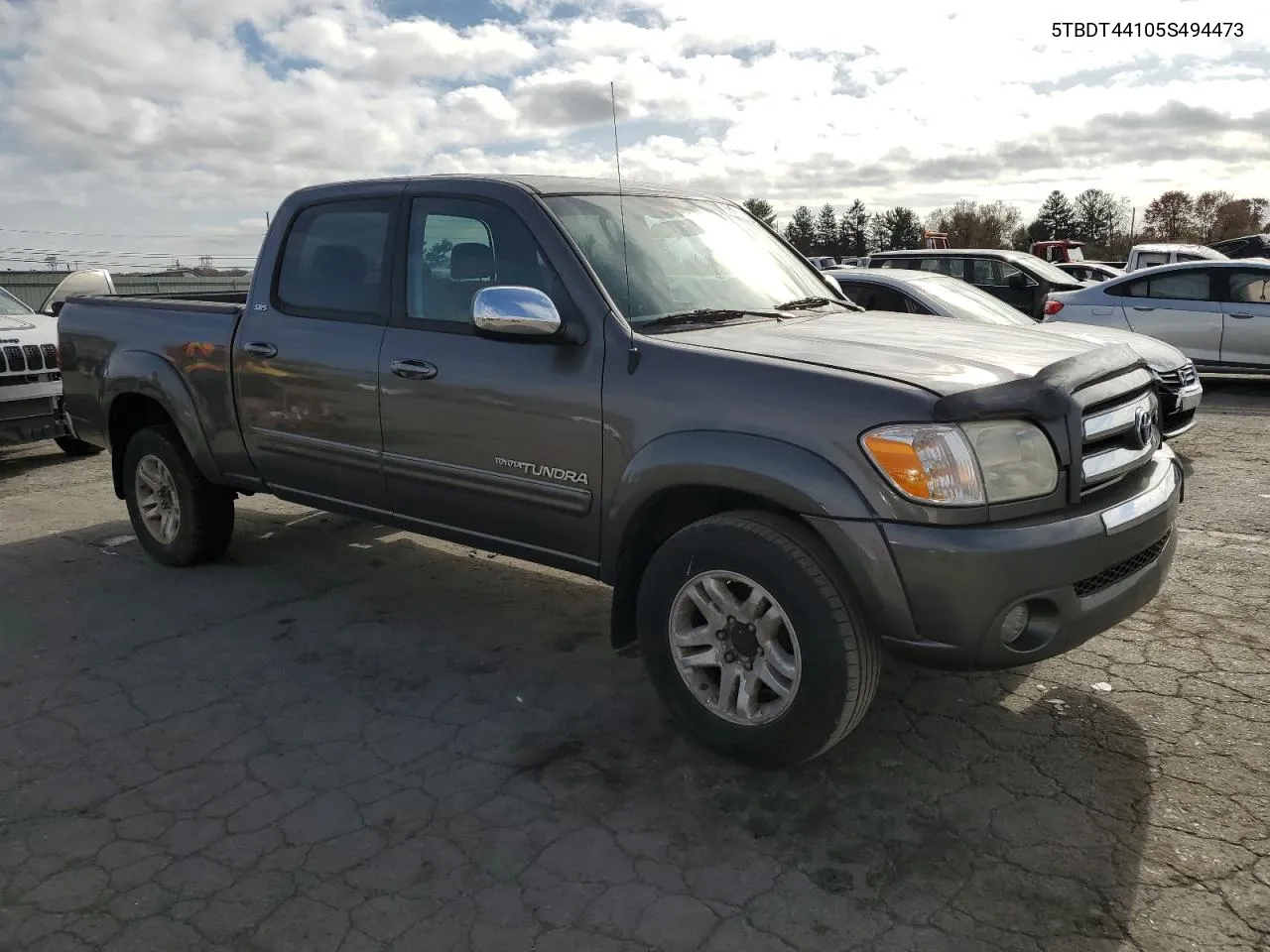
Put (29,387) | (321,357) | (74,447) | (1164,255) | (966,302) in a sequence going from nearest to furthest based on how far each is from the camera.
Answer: (321,357)
(966,302)
(29,387)
(74,447)
(1164,255)

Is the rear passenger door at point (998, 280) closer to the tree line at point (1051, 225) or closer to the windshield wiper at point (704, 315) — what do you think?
the windshield wiper at point (704, 315)

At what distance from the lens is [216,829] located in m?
3.02

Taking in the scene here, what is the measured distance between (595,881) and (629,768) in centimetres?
61

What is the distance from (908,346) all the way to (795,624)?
3.45 feet

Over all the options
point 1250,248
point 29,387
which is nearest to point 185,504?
point 29,387

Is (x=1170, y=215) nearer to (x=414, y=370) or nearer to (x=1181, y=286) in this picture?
(x=1181, y=286)

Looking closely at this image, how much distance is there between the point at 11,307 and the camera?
9.48 metres

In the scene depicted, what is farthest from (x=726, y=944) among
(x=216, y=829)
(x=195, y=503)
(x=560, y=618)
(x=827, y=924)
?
(x=195, y=503)

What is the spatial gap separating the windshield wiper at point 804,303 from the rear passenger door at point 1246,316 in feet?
28.3

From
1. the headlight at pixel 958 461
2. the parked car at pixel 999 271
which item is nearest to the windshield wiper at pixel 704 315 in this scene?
the headlight at pixel 958 461

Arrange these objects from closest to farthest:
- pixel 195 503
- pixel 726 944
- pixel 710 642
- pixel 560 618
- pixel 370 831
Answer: pixel 726 944, pixel 370 831, pixel 710 642, pixel 560 618, pixel 195 503

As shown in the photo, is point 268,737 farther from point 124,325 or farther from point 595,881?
point 124,325

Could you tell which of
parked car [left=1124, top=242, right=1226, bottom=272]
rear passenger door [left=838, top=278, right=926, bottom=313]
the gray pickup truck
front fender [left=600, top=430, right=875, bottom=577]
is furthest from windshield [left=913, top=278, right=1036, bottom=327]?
parked car [left=1124, top=242, right=1226, bottom=272]

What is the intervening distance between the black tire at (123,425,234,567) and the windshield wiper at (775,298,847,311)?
10.5ft
